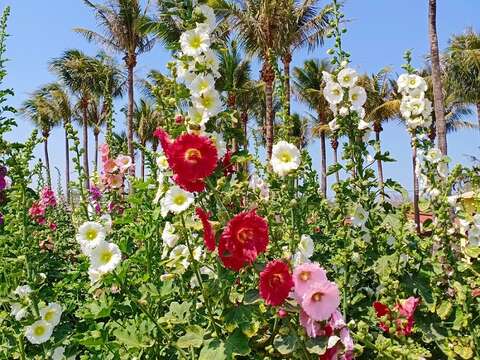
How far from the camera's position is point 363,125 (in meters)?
3.18

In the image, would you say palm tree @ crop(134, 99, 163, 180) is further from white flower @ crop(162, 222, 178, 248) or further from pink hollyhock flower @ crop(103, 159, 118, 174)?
white flower @ crop(162, 222, 178, 248)

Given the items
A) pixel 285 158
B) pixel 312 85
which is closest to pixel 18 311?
pixel 285 158

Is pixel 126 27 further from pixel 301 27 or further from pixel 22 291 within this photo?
pixel 22 291

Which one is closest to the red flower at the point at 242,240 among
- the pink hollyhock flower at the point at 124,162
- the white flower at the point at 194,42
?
the white flower at the point at 194,42

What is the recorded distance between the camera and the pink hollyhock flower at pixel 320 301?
5.71 feet

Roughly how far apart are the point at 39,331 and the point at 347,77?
7.33ft

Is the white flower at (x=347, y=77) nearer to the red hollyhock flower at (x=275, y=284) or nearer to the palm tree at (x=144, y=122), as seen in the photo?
the red hollyhock flower at (x=275, y=284)

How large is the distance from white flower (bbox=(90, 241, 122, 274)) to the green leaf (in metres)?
0.40

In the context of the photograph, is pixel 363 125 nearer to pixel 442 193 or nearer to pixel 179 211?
pixel 442 193

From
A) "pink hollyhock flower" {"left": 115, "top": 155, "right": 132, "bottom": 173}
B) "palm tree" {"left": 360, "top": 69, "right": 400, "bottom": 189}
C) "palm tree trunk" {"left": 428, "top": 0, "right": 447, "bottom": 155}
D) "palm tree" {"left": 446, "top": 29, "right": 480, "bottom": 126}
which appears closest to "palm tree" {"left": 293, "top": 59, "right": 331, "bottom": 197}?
"palm tree" {"left": 360, "top": 69, "right": 400, "bottom": 189}

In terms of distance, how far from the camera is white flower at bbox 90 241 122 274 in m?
2.10

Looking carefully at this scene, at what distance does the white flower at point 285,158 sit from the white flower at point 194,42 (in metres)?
0.52

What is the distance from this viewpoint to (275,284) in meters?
1.73

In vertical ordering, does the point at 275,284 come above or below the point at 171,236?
below
